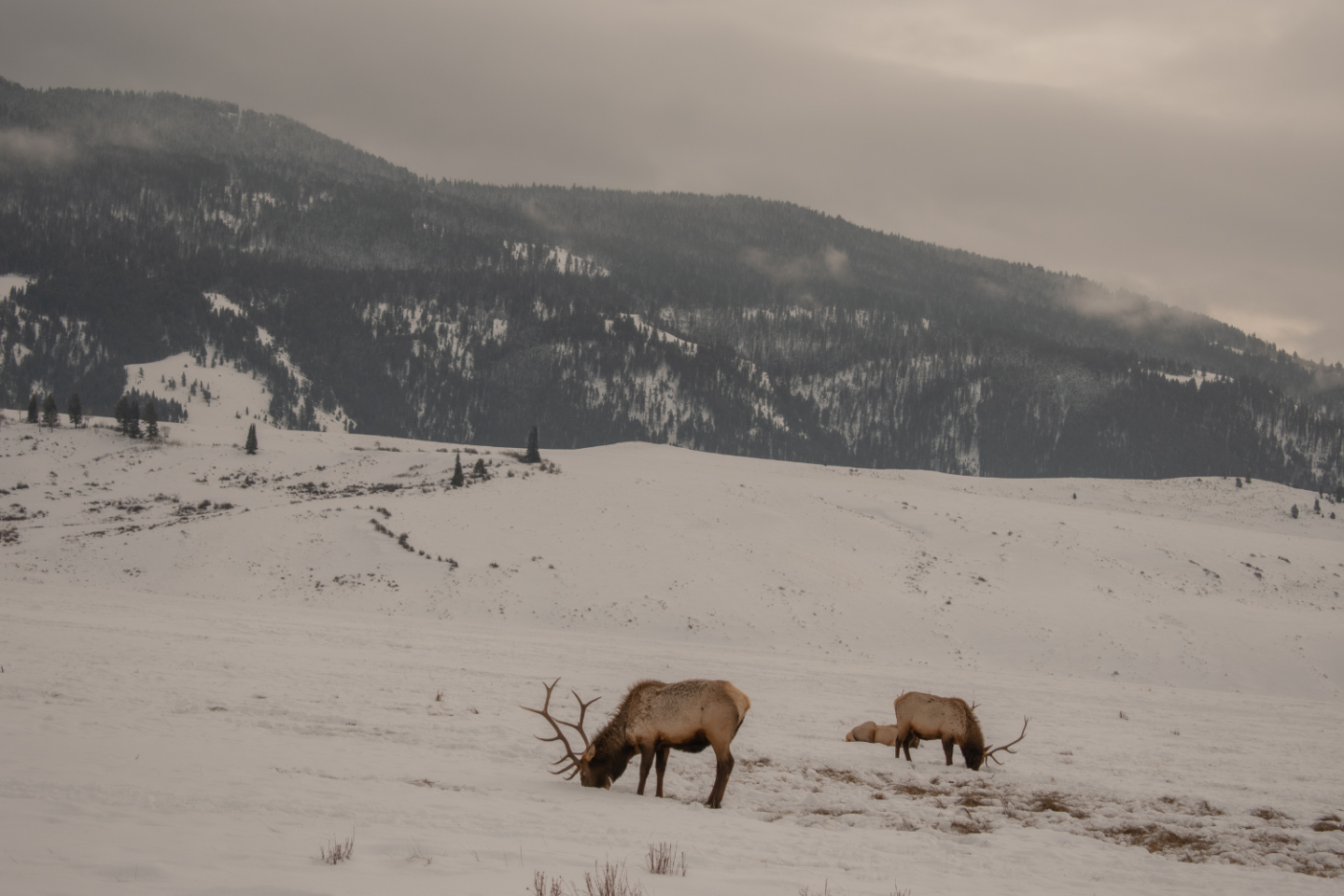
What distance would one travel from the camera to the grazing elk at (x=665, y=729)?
9758mm

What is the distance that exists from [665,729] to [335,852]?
439 cm

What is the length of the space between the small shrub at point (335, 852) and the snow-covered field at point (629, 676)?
0.08 meters

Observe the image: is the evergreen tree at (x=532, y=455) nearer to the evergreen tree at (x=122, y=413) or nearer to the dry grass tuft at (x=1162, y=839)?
the evergreen tree at (x=122, y=413)

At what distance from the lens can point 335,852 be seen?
6.33 metres

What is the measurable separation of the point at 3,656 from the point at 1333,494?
130 m

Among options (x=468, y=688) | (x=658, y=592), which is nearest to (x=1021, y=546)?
(x=658, y=592)

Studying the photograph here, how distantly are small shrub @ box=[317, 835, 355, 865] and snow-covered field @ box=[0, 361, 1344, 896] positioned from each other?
83 mm

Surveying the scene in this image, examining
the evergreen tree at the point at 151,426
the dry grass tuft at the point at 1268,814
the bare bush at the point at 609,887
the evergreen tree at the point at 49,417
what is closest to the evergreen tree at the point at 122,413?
the evergreen tree at the point at 151,426

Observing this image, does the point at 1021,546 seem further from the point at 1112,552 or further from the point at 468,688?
the point at 468,688

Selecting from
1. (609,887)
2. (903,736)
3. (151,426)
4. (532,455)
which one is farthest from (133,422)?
(609,887)

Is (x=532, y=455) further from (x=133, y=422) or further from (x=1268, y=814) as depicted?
(x=1268, y=814)

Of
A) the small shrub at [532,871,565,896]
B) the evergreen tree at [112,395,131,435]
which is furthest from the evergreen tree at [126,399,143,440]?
the small shrub at [532,871,565,896]

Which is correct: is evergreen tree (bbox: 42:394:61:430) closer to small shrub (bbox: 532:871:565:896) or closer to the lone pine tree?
the lone pine tree

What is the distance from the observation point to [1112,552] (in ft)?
160
